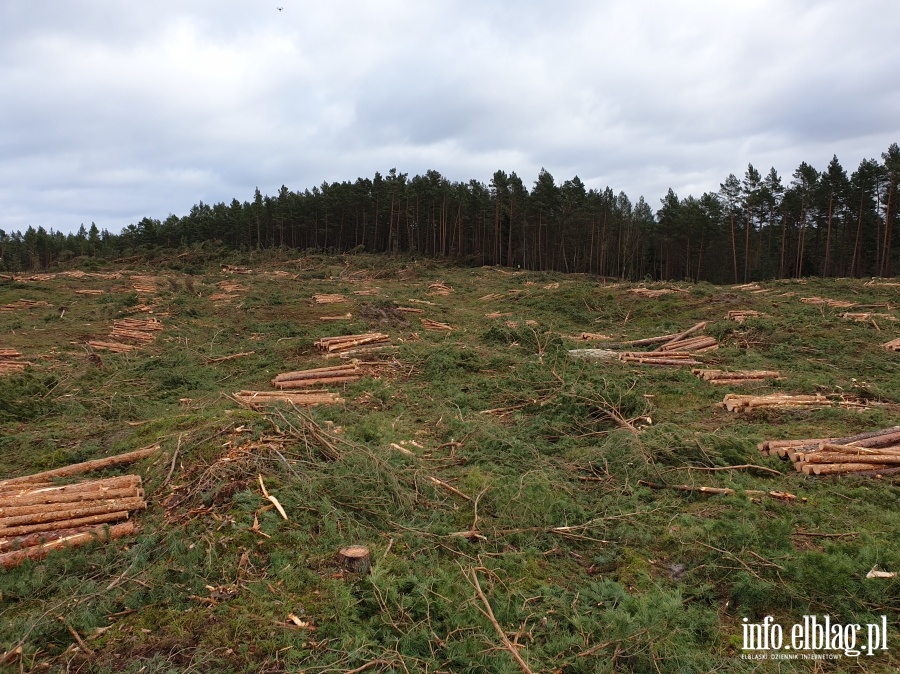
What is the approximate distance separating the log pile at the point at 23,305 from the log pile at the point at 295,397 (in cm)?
2246

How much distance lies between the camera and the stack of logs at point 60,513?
199 inches

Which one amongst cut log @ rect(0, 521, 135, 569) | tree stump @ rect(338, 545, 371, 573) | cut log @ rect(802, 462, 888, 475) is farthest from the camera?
cut log @ rect(802, 462, 888, 475)

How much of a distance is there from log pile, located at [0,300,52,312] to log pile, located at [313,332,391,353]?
65.1ft

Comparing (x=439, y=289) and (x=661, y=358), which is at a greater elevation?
(x=439, y=289)

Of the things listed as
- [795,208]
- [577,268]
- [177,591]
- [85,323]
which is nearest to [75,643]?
[177,591]

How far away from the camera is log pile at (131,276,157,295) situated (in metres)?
30.4

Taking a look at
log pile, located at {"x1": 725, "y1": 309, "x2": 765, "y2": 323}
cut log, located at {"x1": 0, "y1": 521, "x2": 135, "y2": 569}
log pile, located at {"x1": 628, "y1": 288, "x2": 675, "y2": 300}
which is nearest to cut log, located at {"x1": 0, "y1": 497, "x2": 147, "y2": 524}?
cut log, located at {"x1": 0, "y1": 521, "x2": 135, "y2": 569}

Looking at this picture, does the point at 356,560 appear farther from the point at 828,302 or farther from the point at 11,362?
the point at 828,302

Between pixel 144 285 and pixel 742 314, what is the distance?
1372 inches

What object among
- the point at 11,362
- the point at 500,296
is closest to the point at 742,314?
the point at 500,296

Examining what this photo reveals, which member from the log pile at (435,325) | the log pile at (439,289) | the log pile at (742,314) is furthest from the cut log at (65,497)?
the log pile at (439,289)

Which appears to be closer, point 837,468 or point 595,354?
point 837,468

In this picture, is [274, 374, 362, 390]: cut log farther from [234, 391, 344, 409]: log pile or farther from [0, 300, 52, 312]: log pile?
[0, 300, 52, 312]: log pile

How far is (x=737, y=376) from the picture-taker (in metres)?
12.6
